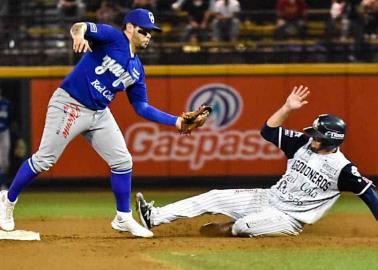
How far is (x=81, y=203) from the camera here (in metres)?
11.3

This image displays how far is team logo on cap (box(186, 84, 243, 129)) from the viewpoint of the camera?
12742 mm

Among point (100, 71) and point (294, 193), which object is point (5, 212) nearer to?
point (100, 71)

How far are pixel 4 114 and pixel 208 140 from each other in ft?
9.82

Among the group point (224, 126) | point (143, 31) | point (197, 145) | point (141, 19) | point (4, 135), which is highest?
point (141, 19)

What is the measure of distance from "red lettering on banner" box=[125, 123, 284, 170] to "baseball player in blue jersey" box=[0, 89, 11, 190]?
1.73 meters

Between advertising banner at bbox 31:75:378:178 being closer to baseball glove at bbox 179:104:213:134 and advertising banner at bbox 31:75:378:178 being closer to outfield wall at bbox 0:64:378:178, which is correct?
outfield wall at bbox 0:64:378:178

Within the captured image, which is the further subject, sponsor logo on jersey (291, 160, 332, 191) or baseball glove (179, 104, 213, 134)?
sponsor logo on jersey (291, 160, 332, 191)

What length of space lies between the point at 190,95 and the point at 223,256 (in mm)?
6449

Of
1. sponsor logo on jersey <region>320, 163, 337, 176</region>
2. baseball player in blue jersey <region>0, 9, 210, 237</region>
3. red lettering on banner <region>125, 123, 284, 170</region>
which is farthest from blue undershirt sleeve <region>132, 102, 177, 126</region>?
red lettering on banner <region>125, 123, 284, 170</region>

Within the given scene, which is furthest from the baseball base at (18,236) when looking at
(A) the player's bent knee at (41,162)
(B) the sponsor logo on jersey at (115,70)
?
(B) the sponsor logo on jersey at (115,70)

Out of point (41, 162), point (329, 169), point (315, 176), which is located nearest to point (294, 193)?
point (315, 176)

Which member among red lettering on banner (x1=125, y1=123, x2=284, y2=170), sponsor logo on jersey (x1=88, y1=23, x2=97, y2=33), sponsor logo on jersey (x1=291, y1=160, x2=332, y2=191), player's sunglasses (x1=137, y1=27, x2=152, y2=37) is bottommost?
red lettering on banner (x1=125, y1=123, x2=284, y2=170)

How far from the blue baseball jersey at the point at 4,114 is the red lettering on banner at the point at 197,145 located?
174cm

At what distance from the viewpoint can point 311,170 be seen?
24.5 feet
